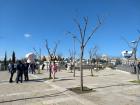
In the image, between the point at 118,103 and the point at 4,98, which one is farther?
the point at 4,98


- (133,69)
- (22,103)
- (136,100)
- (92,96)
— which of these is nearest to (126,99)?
(136,100)

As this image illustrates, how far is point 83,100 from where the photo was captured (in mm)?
10820

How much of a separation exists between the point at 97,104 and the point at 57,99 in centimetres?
228

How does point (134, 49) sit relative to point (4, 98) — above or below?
above

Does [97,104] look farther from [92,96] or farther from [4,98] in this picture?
[4,98]

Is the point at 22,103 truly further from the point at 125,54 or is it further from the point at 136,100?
the point at 125,54

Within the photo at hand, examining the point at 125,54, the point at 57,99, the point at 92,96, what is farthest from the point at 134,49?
Answer: the point at 125,54

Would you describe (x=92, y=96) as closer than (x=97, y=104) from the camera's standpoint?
No

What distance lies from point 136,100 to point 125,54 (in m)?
33.3

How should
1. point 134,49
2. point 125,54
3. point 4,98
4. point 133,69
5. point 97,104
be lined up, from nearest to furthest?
point 97,104 < point 4,98 < point 134,49 < point 133,69 < point 125,54

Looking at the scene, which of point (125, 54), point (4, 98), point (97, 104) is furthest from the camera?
point (125, 54)

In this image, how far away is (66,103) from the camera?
10.2 meters

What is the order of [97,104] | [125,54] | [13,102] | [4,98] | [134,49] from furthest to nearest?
[125,54] < [134,49] < [4,98] < [13,102] < [97,104]

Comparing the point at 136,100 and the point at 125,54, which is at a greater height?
the point at 125,54
